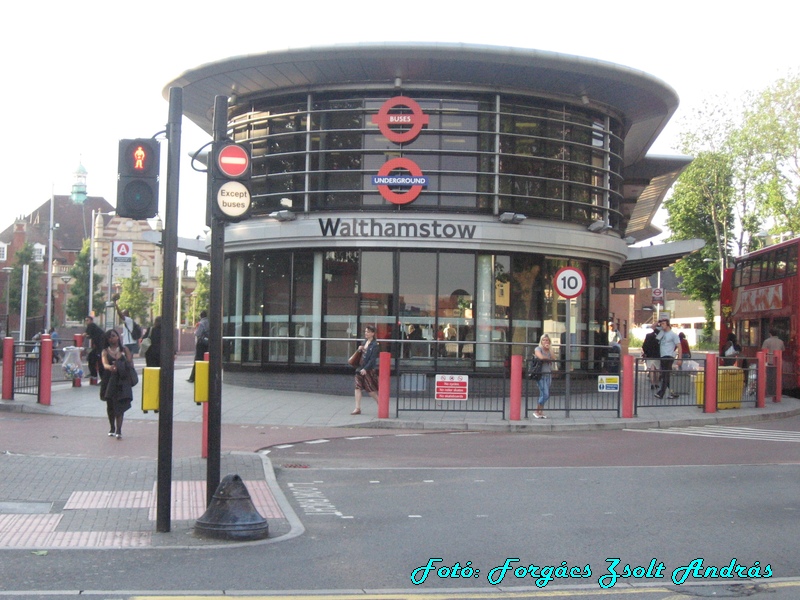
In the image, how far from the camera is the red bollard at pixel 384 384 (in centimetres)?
1817

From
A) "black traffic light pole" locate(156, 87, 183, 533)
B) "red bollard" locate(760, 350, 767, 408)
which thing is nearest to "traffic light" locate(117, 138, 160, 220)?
"black traffic light pole" locate(156, 87, 183, 533)

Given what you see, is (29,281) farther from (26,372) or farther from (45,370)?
(45,370)

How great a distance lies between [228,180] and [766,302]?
76.3ft

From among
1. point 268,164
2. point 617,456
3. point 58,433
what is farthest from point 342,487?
point 268,164

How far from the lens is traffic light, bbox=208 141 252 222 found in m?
8.24

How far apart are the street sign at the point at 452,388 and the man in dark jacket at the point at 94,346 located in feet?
26.4

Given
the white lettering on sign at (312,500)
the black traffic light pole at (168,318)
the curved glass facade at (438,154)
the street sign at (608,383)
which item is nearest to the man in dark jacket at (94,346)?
the curved glass facade at (438,154)

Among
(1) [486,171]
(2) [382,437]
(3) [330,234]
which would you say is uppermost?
(1) [486,171]

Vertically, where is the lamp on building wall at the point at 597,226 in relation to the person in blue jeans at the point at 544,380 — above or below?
above

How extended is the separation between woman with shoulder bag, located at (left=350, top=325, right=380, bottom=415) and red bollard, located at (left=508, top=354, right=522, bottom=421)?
8.89ft

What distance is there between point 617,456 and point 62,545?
8717 millimetres

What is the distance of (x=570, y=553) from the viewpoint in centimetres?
740

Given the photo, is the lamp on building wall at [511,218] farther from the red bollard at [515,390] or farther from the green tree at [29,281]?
the green tree at [29,281]

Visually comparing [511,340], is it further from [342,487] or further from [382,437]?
[342,487]
